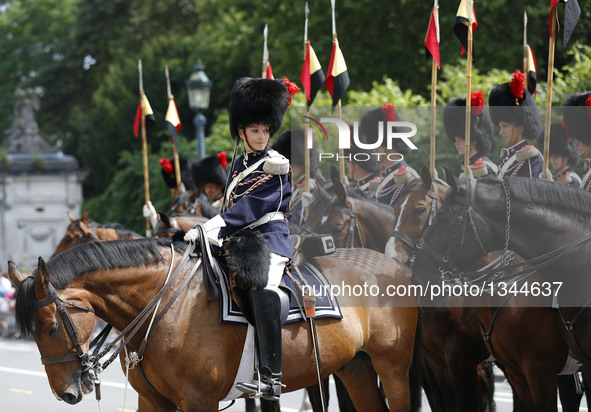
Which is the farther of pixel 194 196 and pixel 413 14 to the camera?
pixel 413 14

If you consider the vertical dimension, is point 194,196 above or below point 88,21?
below

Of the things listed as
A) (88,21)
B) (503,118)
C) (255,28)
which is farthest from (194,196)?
(88,21)

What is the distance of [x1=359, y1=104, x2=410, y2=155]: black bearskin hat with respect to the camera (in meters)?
7.07

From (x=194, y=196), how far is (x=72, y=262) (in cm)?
563

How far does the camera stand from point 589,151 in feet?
21.4

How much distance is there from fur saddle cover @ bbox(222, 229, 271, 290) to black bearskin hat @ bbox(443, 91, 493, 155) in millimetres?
2098

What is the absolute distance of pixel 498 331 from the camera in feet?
22.5

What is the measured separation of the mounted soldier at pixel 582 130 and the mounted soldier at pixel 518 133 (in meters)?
0.34

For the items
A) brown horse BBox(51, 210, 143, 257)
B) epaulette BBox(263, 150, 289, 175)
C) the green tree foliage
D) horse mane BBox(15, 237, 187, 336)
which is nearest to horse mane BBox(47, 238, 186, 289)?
horse mane BBox(15, 237, 187, 336)

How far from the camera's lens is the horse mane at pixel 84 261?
18.5ft

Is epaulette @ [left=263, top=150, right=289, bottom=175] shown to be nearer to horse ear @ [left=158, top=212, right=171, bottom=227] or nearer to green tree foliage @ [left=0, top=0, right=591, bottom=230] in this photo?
green tree foliage @ [left=0, top=0, right=591, bottom=230]

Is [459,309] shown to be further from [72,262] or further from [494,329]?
[72,262]

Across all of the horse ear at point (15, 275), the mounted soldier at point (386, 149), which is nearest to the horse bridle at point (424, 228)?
the mounted soldier at point (386, 149)

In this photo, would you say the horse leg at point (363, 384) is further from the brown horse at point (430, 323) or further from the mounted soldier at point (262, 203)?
the mounted soldier at point (262, 203)
